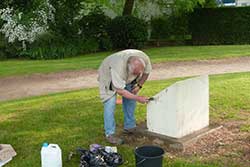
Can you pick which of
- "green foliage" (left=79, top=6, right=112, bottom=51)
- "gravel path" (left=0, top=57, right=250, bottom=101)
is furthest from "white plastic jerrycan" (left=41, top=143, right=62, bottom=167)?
"green foliage" (left=79, top=6, right=112, bottom=51)

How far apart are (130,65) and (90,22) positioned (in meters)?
14.3

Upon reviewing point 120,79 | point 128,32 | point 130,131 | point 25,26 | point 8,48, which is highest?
point 25,26

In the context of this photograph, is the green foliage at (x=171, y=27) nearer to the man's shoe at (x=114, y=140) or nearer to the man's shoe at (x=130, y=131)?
the man's shoe at (x=130, y=131)

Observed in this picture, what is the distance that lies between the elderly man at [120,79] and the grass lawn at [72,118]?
0.45 m

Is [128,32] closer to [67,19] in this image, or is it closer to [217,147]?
[67,19]

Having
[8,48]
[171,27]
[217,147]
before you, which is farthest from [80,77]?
[171,27]

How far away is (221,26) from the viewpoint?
2069 centimetres

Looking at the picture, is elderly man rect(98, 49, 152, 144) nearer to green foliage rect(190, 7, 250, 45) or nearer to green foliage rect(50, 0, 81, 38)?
green foliage rect(50, 0, 81, 38)

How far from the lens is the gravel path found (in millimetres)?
10633

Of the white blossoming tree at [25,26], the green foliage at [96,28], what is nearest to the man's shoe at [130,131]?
the white blossoming tree at [25,26]

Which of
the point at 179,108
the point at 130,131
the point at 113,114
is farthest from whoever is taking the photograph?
the point at 130,131

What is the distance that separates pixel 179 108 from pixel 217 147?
0.70m

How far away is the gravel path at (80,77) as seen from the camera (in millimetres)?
10633

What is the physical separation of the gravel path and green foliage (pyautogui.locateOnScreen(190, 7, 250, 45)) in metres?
6.43
